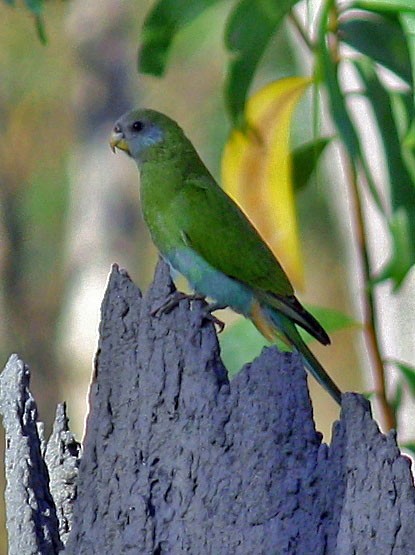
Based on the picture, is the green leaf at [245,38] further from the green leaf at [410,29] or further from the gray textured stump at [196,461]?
the gray textured stump at [196,461]

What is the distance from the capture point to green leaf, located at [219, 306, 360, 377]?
2.30 meters

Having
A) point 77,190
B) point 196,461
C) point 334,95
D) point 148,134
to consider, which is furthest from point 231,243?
point 77,190

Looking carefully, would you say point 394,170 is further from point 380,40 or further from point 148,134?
point 148,134

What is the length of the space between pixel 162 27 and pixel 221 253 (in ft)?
1.62

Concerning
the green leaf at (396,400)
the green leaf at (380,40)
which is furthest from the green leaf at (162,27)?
the green leaf at (396,400)

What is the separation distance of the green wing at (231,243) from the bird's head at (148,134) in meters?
0.24

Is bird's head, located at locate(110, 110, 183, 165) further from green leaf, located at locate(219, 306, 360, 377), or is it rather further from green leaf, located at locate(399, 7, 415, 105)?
green leaf, located at locate(399, 7, 415, 105)

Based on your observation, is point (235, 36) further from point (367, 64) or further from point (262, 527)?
point (262, 527)

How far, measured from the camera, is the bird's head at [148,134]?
258 centimetres

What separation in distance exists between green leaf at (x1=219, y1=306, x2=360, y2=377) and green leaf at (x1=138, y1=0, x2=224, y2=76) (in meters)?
0.54

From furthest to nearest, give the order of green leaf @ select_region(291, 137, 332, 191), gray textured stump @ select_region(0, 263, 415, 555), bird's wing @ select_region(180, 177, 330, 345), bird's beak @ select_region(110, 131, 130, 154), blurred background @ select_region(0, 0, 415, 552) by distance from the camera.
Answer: blurred background @ select_region(0, 0, 415, 552), bird's beak @ select_region(110, 131, 130, 154), green leaf @ select_region(291, 137, 332, 191), bird's wing @ select_region(180, 177, 330, 345), gray textured stump @ select_region(0, 263, 415, 555)

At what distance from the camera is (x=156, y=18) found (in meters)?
2.47

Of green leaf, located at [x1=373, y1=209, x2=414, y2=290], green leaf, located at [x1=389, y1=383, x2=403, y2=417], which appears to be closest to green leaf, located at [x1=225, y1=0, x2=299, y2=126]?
green leaf, located at [x1=373, y1=209, x2=414, y2=290]

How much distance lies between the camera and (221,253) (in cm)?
228
